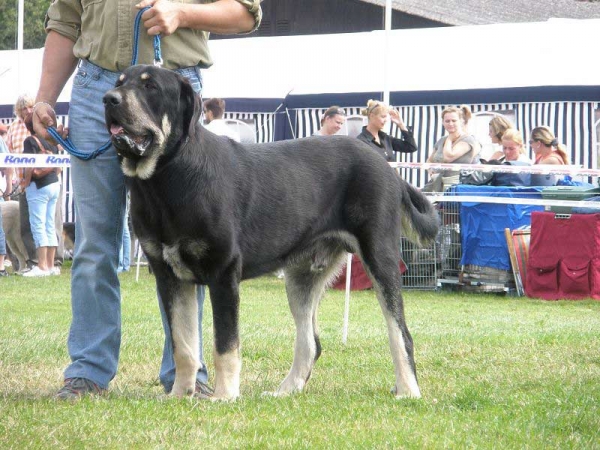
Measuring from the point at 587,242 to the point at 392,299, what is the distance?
6844 mm

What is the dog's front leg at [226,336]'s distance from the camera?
4.73 m

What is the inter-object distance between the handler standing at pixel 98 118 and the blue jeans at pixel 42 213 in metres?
8.80

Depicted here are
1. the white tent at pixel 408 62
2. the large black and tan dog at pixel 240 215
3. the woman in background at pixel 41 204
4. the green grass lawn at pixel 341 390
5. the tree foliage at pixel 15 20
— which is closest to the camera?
the green grass lawn at pixel 341 390

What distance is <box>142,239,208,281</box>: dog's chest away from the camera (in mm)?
4645

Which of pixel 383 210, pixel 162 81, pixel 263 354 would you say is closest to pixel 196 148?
pixel 162 81

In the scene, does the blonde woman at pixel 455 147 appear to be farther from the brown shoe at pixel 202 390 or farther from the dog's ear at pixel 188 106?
the dog's ear at pixel 188 106

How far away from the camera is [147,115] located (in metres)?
4.46

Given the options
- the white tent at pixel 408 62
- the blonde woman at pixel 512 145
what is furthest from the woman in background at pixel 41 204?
the blonde woman at pixel 512 145

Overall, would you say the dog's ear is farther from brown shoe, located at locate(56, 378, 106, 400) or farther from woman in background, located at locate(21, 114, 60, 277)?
woman in background, located at locate(21, 114, 60, 277)

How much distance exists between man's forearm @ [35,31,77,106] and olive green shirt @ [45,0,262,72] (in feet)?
0.15

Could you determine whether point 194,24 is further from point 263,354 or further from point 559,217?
point 559,217

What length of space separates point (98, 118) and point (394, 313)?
186cm

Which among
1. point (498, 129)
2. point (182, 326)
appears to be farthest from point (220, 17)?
point (498, 129)

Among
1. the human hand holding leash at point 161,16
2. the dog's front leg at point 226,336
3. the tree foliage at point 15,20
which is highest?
the tree foliage at point 15,20
